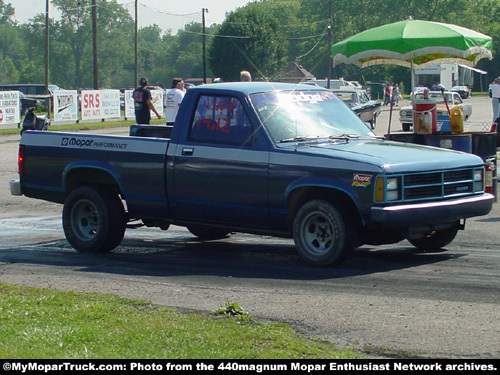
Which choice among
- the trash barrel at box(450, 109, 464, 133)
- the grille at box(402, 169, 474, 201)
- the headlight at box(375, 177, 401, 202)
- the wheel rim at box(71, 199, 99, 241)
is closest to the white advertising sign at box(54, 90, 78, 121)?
the trash barrel at box(450, 109, 464, 133)

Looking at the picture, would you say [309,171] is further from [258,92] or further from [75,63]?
[75,63]

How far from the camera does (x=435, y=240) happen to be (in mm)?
9117

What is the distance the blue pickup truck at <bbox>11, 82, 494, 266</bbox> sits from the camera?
8.00 meters

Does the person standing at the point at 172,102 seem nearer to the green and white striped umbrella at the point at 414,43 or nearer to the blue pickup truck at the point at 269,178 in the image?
the green and white striped umbrella at the point at 414,43

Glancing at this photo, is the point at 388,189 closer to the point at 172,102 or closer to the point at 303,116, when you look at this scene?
the point at 303,116

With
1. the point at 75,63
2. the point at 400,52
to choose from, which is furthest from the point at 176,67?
the point at 400,52

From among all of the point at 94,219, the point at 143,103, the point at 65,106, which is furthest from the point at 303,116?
the point at 65,106

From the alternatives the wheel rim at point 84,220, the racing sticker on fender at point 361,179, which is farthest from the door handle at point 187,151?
the racing sticker on fender at point 361,179

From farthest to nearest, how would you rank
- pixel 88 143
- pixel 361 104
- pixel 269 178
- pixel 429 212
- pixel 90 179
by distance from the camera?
pixel 361 104 < pixel 90 179 < pixel 88 143 < pixel 269 178 < pixel 429 212

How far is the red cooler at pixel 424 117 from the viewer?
1199 centimetres

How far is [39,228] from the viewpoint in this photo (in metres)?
11.7

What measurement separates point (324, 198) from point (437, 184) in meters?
1.12

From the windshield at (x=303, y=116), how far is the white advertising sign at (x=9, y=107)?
25820 mm

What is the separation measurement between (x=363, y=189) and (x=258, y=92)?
1803mm
